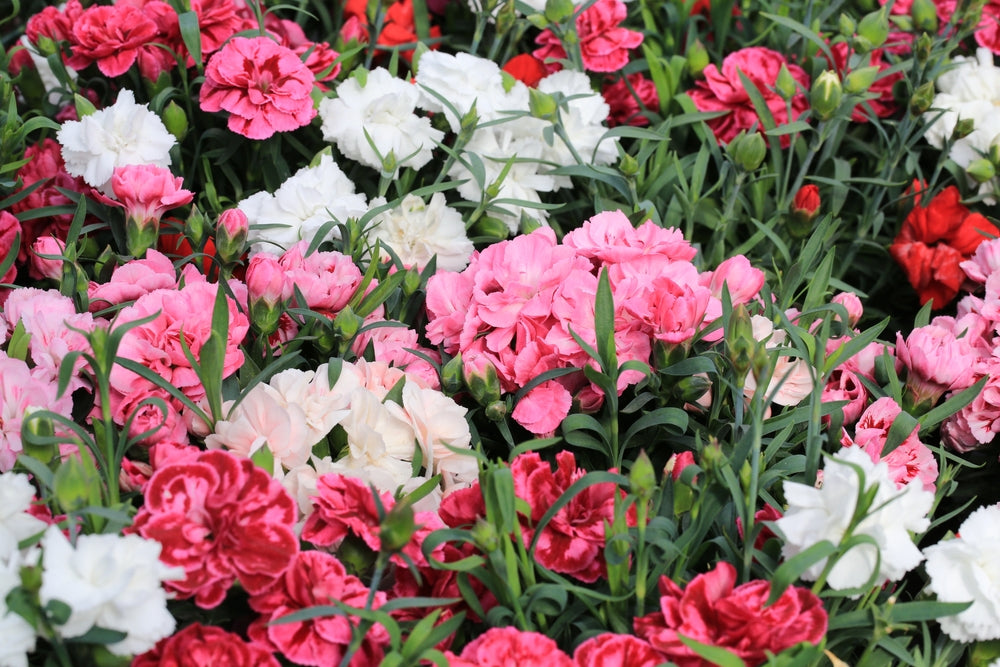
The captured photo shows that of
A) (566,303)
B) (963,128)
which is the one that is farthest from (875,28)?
(566,303)

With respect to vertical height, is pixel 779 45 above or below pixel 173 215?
above

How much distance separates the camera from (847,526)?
0.78 m

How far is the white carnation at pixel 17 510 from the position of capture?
30.8 inches

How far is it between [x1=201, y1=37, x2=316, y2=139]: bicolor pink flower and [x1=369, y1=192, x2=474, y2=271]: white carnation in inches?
6.2

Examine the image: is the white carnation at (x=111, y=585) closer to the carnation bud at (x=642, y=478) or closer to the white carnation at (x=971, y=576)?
the carnation bud at (x=642, y=478)

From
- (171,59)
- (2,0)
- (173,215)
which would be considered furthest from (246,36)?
(2,0)

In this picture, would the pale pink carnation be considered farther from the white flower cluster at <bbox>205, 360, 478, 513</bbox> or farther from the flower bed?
the white flower cluster at <bbox>205, 360, 478, 513</bbox>

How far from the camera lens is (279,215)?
121 centimetres

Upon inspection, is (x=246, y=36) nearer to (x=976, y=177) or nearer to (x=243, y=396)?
(x=243, y=396)

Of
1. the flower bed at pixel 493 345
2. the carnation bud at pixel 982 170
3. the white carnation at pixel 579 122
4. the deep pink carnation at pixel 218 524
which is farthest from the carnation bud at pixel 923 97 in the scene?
the deep pink carnation at pixel 218 524

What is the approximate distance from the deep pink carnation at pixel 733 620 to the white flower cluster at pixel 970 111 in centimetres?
85

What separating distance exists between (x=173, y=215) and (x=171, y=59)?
0.23 metres

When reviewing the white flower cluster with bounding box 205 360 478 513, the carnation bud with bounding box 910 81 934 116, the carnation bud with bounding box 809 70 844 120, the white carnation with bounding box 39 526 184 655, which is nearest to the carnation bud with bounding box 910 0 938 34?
the carnation bud with bounding box 910 81 934 116

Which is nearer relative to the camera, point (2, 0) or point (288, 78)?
point (288, 78)
